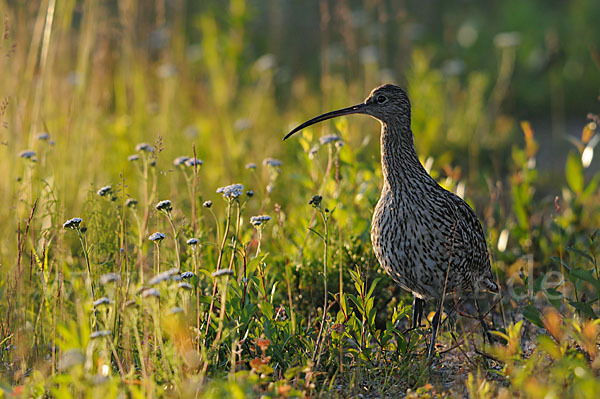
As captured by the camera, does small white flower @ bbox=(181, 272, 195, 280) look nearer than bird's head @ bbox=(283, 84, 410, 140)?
Yes

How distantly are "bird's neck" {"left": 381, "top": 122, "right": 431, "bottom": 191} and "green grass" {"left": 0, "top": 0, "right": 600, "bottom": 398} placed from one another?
0.81 feet

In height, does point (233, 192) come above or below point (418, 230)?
above

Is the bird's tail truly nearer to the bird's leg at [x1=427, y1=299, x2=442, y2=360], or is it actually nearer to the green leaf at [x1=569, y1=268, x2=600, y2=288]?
the bird's leg at [x1=427, y1=299, x2=442, y2=360]

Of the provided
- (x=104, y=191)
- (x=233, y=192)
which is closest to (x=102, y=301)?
(x=233, y=192)

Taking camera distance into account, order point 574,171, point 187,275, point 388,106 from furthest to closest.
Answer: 1. point 574,171
2. point 388,106
3. point 187,275

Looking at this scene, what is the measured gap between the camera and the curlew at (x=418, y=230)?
3.26 meters

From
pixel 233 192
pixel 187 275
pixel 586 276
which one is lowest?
pixel 586 276

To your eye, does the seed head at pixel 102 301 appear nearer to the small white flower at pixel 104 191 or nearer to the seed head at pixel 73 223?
the seed head at pixel 73 223

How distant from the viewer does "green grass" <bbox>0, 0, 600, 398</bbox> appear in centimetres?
280

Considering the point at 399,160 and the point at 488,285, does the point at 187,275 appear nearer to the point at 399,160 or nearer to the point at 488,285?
the point at 399,160

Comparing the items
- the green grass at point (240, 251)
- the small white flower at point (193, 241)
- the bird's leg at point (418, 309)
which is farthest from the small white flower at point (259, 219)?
the bird's leg at point (418, 309)

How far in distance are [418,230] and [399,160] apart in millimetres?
407

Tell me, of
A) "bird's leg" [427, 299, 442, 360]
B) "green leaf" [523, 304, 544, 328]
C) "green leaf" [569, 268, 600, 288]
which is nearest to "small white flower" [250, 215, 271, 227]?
"bird's leg" [427, 299, 442, 360]

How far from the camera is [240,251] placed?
3.14 metres
